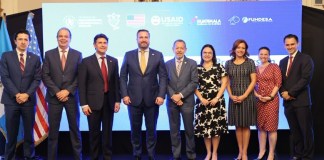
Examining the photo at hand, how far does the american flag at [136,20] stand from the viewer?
5.12 meters

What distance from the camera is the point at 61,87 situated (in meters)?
4.28

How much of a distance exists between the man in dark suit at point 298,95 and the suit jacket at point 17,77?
293cm

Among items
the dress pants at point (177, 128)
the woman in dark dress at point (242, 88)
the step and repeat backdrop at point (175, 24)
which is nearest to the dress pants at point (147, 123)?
the dress pants at point (177, 128)

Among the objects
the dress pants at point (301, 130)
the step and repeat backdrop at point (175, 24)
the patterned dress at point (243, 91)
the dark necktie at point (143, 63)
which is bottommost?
the dress pants at point (301, 130)

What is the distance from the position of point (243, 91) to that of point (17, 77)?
2.63 meters

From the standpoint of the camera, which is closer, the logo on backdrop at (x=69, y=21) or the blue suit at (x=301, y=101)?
the blue suit at (x=301, y=101)

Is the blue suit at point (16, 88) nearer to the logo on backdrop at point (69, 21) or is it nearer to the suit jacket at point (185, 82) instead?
the logo on backdrop at point (69, 21)

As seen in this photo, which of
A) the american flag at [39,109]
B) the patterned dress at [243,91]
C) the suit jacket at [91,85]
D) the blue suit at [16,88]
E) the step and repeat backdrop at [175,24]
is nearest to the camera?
the suit jacket at [91,85]

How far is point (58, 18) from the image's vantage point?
16.8 feet

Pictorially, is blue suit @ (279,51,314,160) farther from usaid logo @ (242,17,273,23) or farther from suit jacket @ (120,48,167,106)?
suit jacket @ (120,48,167,106)

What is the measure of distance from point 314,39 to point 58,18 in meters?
3.57

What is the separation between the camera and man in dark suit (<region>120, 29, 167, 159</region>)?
4348 mm

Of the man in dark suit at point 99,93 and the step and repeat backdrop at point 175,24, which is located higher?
the step and repeat backdrop at point 175,24

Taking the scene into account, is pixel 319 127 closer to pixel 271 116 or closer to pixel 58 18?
pixel 271 116
